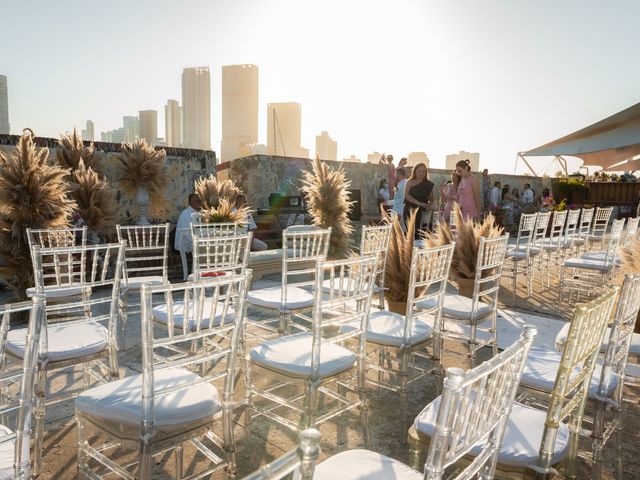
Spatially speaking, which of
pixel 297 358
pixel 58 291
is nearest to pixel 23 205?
pixel 58 291

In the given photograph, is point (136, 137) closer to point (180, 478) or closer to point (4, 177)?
point (4, 177)

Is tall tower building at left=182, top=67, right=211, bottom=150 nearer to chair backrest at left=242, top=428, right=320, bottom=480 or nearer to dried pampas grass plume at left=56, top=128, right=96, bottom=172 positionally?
dried pampas grass plume at left=56, top=128, right=96, bottom=172

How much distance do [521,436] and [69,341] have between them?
2.12 m

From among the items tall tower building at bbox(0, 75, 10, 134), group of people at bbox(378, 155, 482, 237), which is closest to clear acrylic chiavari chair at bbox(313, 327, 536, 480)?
group of people at bbox(378, 155, 482, 237)

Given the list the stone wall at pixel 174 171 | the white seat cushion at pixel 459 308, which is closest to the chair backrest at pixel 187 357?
the white seat cushion at pixel 459 308

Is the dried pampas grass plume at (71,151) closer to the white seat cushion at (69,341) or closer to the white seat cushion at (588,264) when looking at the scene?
the white seat cushion at (69,341)

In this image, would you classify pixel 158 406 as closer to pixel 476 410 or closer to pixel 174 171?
pixel 476 410

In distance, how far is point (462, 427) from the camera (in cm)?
111

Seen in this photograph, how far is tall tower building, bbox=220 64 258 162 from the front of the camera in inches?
2869

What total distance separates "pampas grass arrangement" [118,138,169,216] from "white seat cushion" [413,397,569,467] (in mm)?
5690

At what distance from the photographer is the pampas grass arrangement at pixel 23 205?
418cm

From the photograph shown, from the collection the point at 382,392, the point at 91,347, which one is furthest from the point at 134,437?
the point at 382,392

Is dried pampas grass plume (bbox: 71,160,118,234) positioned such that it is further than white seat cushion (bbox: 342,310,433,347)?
Yes

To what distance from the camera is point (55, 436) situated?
239 cm
